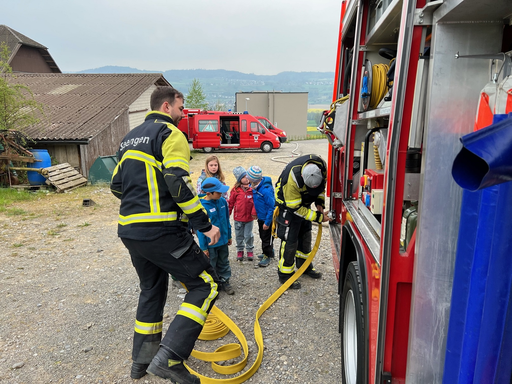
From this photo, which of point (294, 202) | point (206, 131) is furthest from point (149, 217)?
point (206, 131)

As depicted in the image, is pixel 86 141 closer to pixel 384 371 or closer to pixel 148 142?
pixel 148 142

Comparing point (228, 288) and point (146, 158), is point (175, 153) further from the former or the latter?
point (228, 288)

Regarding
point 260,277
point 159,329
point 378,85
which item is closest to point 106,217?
point 260,277

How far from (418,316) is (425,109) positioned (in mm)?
801

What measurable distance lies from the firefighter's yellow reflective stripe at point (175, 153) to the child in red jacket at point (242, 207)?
84.4 inches

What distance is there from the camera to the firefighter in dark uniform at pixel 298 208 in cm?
388

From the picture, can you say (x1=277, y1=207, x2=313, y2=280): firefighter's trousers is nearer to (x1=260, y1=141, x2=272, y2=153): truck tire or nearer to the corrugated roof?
the corrugated roof

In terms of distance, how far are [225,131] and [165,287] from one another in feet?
59.3

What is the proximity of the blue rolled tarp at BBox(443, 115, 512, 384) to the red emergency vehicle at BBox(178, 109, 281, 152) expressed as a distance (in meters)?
18.2

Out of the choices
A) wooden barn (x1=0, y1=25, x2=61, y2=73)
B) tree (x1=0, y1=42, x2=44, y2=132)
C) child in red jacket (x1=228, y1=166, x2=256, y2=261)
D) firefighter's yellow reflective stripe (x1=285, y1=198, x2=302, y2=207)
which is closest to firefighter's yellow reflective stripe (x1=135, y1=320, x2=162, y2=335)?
firefighter's yellow reflective stripe (x1=285, y1=198, x2=302, y2=207)

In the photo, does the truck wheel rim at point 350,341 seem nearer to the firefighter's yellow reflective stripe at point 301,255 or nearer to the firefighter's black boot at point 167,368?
the firefighter's black boot at point 167,368

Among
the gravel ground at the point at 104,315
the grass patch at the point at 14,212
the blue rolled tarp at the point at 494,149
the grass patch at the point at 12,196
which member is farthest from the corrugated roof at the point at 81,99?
the blue rolled tarp at the point at 494,149

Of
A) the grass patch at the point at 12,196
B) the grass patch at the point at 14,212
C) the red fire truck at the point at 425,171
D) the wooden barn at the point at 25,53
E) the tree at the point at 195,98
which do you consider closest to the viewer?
the red fire truck at the point at 425,171

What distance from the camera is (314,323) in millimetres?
3551
